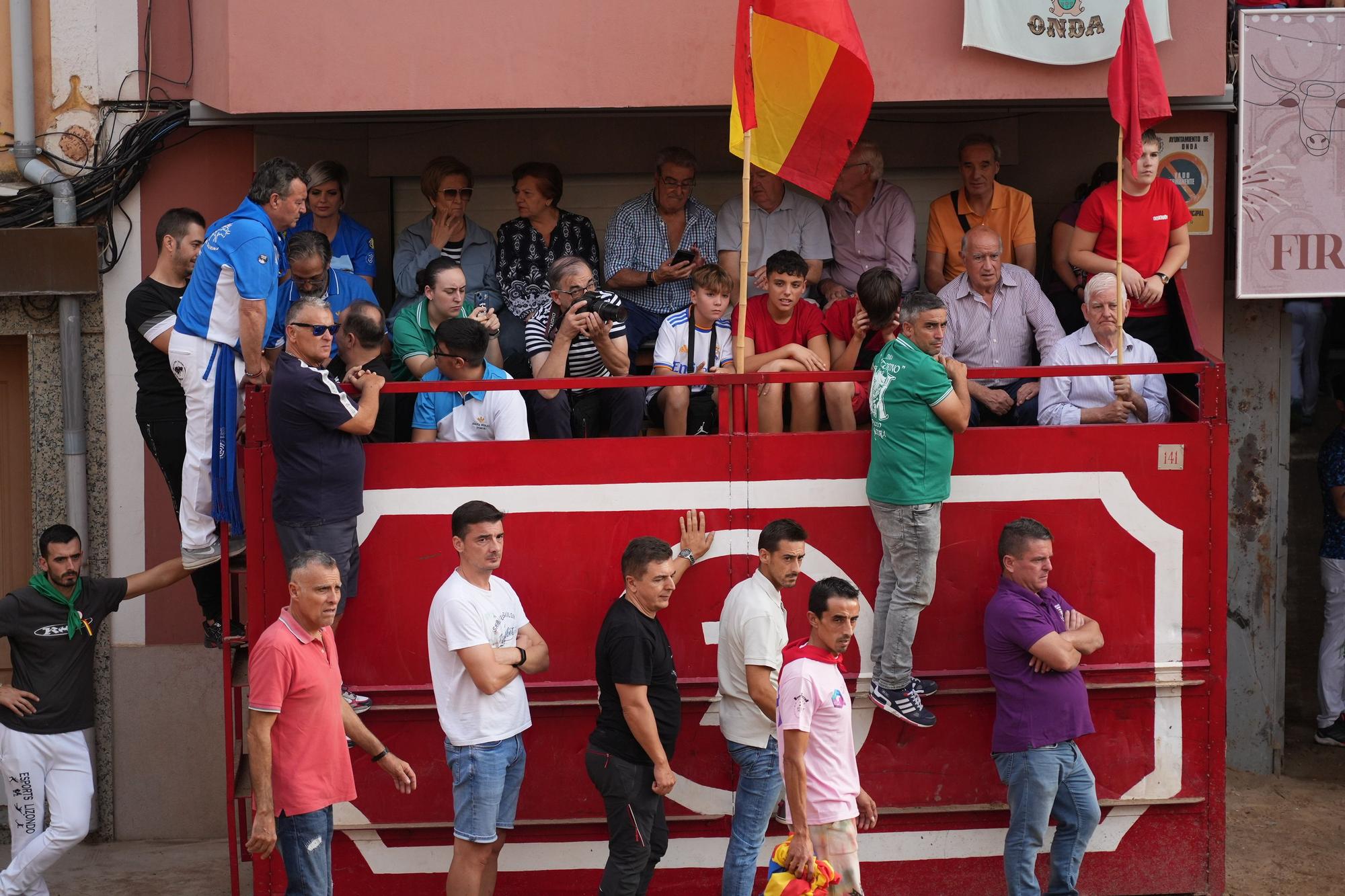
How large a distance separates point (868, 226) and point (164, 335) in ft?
14.2

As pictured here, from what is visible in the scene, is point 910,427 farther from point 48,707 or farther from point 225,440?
point 48,707

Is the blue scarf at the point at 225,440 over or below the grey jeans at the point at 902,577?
over

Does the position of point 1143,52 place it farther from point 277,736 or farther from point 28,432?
point 28,432

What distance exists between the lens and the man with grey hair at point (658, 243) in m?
8.75

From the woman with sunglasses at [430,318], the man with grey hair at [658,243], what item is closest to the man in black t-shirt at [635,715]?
the woman with sunglasses at [430,318]

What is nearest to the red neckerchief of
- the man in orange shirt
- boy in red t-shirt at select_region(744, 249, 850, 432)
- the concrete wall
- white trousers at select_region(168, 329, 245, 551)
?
boy in red t-shirt at select_region(744, 249, 850, 432)

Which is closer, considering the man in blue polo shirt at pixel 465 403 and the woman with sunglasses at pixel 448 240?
the man in blue polo shirt at pixel 465 403

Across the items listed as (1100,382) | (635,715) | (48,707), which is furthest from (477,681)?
(1100,382)

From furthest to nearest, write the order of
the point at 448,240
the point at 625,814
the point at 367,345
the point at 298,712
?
1. the point at 448,240
2. the point at 367,345
3. the point at 625,814
4. the point at 298,712

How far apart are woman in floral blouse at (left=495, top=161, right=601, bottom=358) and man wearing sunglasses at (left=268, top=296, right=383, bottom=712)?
192 centimetres

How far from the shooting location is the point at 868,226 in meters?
9.00

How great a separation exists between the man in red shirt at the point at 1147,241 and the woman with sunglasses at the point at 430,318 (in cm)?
366

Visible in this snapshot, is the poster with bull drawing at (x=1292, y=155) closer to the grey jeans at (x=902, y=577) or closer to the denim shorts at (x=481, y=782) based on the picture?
the grey jeans at (x=902, y=577)

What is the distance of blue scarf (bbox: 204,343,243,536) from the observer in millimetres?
7332
